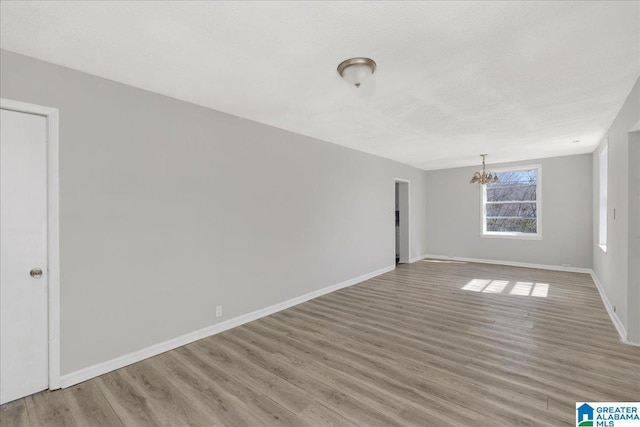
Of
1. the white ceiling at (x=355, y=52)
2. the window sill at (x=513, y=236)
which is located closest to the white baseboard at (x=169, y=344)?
the white ceiling at (x=355, y=52)

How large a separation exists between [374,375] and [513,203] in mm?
6523

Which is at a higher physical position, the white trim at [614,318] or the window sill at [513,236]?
the window sill at [513,236]

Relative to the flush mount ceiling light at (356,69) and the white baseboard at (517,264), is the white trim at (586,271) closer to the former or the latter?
the white baseboard at (517,264)

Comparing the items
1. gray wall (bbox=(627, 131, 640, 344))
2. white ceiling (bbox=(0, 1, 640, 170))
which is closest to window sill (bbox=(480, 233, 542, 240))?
white ceiling (bbox=(0, 1, 640, 170))

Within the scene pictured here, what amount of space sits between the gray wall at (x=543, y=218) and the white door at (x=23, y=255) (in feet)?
24.1

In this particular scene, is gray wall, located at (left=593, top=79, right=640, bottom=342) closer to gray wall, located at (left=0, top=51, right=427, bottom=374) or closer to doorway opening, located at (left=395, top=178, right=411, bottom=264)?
gray wall, located at (left=0, top=51, right=427, bottom=374)

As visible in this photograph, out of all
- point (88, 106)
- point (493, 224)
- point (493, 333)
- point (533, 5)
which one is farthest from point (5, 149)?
point (493, 224)

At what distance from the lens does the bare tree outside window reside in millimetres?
6980

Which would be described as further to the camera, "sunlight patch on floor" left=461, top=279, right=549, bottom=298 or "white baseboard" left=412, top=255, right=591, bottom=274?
"white baseboard" left=412, top=255, right=591, bottom=274

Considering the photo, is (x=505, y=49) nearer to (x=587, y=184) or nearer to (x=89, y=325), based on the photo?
(x=89, y=325)

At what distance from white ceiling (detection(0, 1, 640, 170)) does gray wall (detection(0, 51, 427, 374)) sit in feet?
0.80

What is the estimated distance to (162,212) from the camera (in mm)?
2941

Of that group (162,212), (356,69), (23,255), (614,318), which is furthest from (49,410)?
(614,318)

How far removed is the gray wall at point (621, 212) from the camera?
9.73 feet
